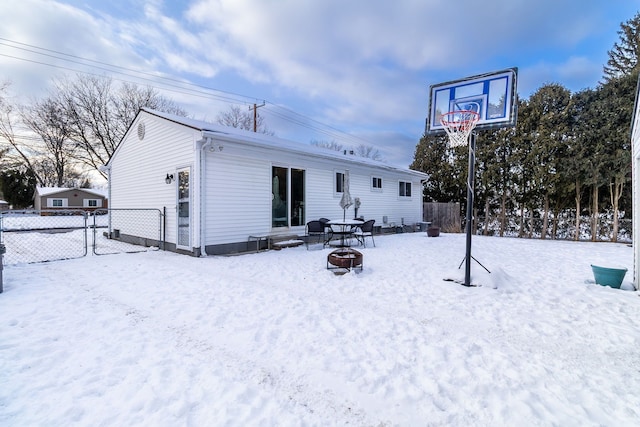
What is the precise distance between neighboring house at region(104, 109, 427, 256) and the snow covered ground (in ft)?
8.50

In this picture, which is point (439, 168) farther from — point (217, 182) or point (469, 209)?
point (217, 182)

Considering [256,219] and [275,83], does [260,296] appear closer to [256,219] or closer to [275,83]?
[256,219]

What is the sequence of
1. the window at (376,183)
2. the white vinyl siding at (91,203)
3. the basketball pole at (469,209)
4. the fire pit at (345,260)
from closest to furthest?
the basketball pole at (469,209)
the fire pit at (345,260)
the window at (376,183)
the white vinyl siding at (91,203)

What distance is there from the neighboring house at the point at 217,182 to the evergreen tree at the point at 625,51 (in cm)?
1795

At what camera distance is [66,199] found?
2938 centimetres

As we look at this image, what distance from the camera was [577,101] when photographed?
40.1ft

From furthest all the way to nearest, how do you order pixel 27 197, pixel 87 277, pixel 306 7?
pixel 27 197
pixel 306 7
pixel 87 277

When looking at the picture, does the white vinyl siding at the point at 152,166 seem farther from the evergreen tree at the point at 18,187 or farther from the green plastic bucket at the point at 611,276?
the evergreen tree at the point at 18,187

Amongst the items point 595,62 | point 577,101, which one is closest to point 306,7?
point 577,101

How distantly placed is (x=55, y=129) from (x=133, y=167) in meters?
18.9

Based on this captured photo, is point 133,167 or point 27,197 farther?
point 27,197

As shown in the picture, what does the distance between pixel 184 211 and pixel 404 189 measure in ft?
35.0

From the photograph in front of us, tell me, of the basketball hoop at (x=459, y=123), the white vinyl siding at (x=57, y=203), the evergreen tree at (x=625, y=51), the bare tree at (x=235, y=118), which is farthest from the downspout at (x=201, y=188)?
the white vinyl siding at (x=57, y=203)

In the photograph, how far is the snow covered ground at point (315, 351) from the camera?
2.06 m
